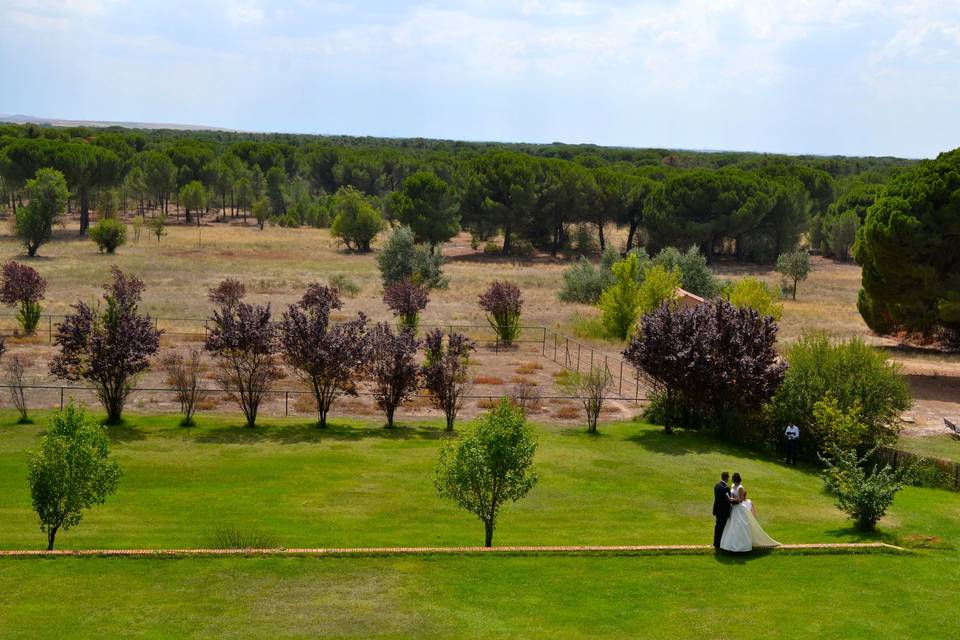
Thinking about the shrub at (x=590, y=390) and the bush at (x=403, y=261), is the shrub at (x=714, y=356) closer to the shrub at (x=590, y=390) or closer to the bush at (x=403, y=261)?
the shrub at (x=590, y=390)

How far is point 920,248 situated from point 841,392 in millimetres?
16776

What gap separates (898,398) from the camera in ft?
88.4

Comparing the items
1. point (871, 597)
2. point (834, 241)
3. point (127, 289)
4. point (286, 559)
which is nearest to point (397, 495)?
point (286, 559)

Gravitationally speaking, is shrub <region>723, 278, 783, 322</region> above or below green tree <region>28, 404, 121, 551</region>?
above

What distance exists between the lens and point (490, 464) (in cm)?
1716

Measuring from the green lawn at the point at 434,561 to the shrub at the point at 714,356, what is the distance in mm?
2026

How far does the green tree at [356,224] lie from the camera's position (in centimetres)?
8519

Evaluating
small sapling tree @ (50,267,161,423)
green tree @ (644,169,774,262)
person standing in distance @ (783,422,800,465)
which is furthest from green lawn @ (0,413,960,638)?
green tree @ (644,169,774,262)

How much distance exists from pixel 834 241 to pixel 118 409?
75095mm

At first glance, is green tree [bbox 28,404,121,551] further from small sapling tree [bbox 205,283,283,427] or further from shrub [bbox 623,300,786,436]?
shrub [bbox 623,300,786,436]

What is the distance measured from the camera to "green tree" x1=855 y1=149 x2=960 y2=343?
132 ft

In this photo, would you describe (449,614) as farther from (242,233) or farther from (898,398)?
(242,233)

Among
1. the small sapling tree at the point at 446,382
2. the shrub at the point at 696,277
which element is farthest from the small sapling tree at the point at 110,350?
the shrub at the point at 696,277

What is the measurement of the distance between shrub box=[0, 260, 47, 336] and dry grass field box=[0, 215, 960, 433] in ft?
5.44
